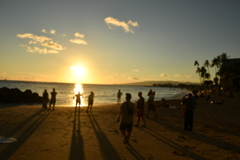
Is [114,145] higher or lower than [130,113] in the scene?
lower

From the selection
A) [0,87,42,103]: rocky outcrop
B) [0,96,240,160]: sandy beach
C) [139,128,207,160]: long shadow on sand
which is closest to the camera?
[0,96,240,160]: sandy beach

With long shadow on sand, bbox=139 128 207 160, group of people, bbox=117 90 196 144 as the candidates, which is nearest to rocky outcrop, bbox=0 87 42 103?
group of people, bbox=117 90 196 144

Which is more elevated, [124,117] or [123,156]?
[124,117]

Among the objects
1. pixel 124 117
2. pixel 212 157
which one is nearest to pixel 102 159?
pixel 124 117

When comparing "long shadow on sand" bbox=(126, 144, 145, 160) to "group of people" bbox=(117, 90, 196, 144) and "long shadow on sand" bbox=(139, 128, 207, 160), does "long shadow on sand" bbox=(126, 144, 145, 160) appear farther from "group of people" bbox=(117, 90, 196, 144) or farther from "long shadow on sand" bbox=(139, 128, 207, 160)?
"long shadow on sand" bbox=(139, 128, 207, 160)

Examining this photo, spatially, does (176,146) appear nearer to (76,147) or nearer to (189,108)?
(189,108)

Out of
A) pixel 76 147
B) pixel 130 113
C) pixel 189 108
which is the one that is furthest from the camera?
pixel 189 108

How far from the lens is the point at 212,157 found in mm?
5438

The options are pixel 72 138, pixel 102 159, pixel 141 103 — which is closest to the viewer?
pixel 102 159

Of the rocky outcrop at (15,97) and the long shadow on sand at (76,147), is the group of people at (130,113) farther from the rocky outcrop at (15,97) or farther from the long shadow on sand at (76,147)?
the rocky outcrop at (15,97)

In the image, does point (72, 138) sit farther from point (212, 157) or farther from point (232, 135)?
point (232, 135)

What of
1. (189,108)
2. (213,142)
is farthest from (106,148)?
(189,108)

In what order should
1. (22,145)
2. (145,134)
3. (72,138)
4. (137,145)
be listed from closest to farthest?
1. (22,145)
2. (137,145)
3. (72,138)
4. (145,134)

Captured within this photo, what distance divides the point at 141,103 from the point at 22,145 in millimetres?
5776
